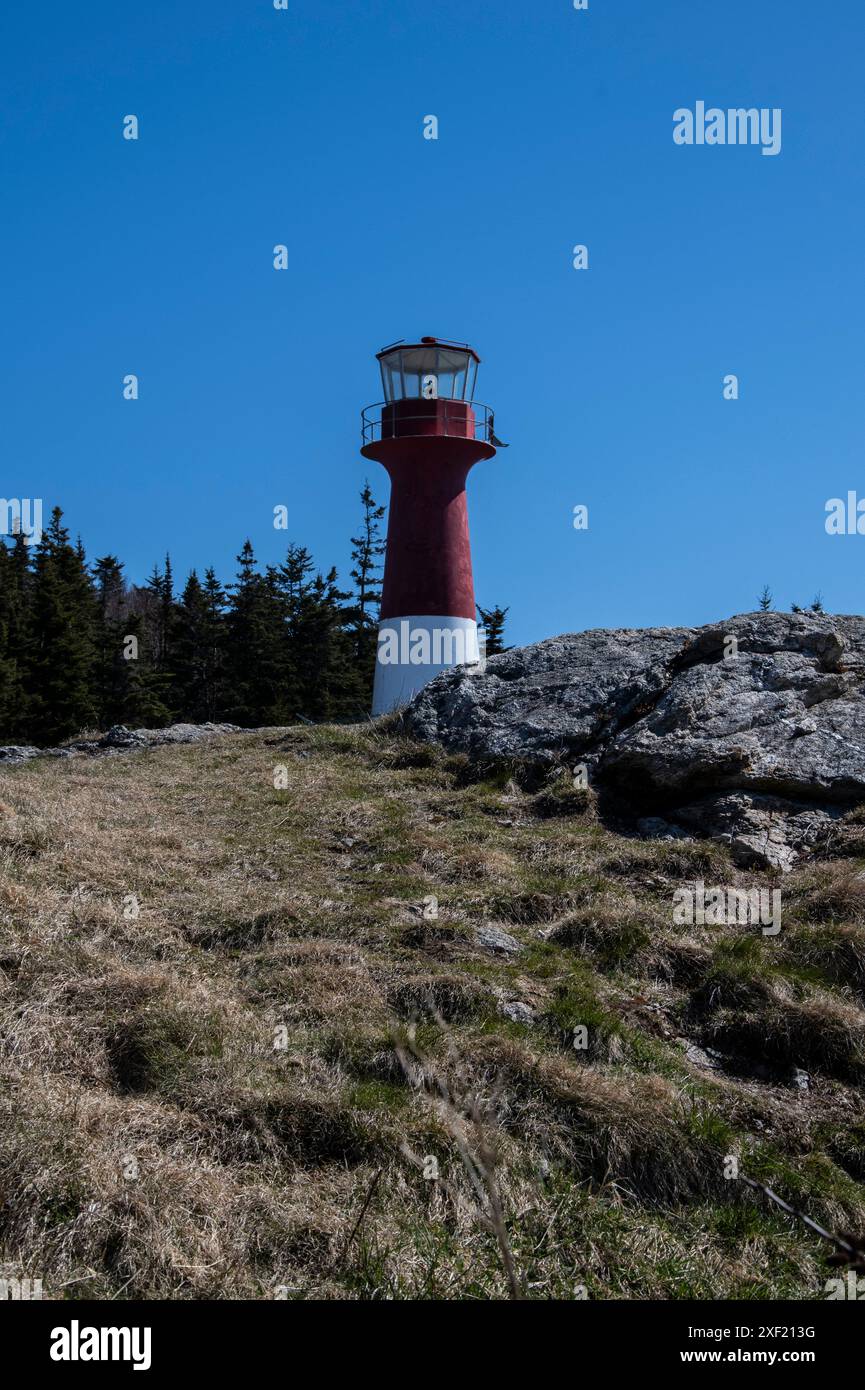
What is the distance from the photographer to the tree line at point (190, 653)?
1467 inches

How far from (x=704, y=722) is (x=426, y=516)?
13.5 meters

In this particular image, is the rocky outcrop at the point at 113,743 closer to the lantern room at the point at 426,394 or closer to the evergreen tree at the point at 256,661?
the lantern room at the point at 426,394

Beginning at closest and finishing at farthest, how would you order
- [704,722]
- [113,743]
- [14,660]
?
[704,722] → [113,743] → [14,660]

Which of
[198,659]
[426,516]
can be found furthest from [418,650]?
[198,659]

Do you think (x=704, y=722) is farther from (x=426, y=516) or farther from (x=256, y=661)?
(x=256, y=661)

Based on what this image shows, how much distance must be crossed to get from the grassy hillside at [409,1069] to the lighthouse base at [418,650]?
14.1 meters

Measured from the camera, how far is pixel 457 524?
25.4 meters

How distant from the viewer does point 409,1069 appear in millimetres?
6055

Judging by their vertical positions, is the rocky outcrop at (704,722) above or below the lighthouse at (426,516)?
below

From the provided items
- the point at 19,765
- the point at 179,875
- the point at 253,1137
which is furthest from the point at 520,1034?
the point at 19,765

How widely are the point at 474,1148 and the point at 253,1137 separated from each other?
1142 mm

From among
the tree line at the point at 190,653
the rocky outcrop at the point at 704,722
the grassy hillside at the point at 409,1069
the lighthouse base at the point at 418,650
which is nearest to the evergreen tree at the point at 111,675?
the tree line at the point at 190,653

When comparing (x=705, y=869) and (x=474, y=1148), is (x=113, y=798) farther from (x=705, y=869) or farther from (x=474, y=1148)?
(x=474, y=1148)
